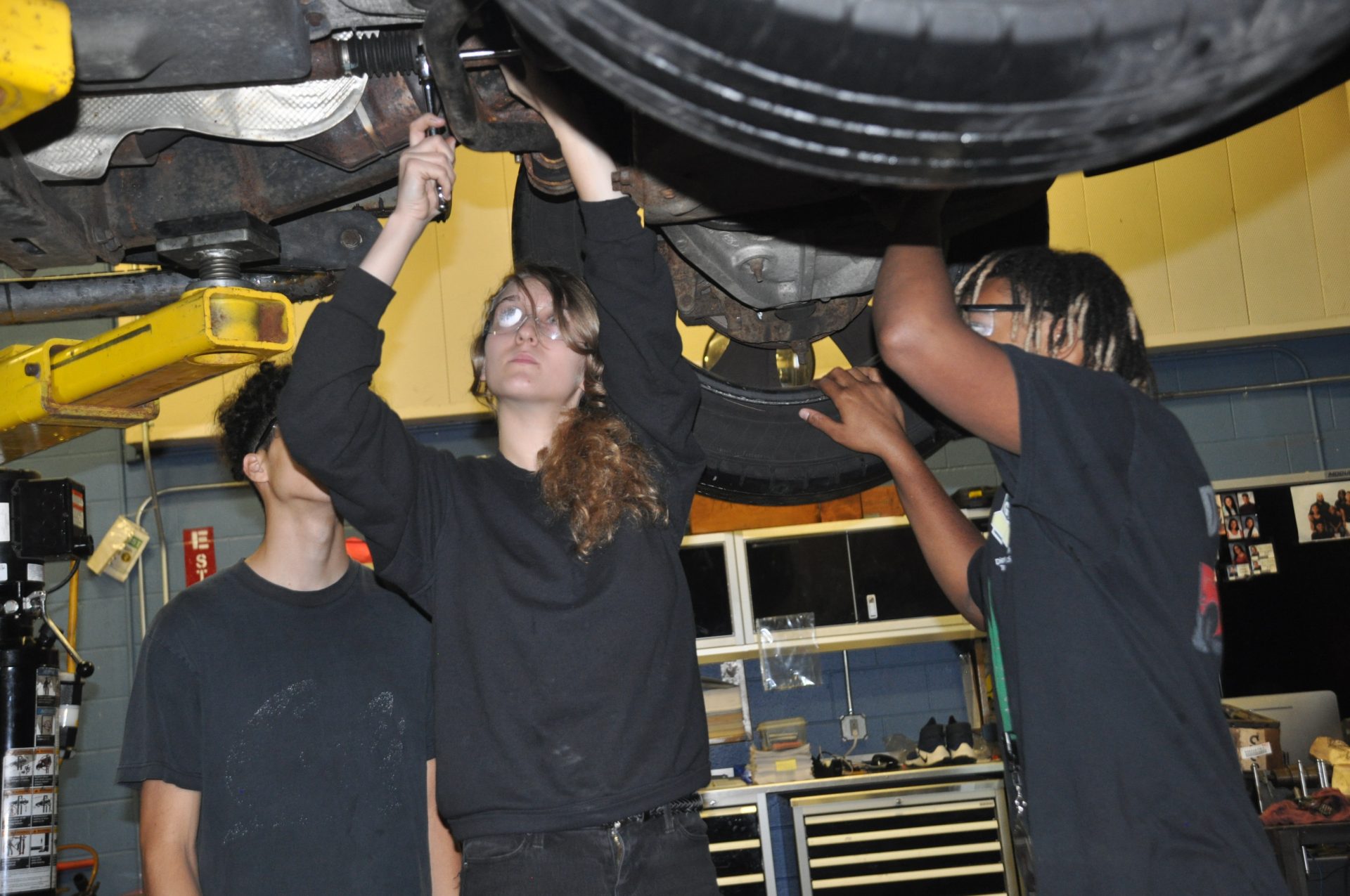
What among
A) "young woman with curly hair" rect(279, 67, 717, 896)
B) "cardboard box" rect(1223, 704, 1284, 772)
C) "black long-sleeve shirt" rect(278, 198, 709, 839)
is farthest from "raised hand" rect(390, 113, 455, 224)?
"cardboard box" rect(1223, 704, 1284, 772)

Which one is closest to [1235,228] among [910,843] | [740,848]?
[910,843]

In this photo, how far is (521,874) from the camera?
1.35m

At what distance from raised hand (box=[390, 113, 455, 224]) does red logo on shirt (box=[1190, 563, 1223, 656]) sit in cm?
105

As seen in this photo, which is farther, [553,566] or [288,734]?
[288,734]

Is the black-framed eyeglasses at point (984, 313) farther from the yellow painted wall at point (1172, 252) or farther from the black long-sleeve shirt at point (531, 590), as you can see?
the yellow painted wall at point (1172, 252)

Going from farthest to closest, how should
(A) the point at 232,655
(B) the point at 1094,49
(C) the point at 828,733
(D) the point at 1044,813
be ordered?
(C) the point at 828,733, (A) the point at 232,655, (D) the point at 1044,813, (B) the point at 1094,49

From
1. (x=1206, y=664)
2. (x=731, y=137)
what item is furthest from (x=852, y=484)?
(x=731, y=137)

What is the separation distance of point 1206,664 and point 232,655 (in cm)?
151

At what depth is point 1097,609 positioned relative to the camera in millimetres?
1196

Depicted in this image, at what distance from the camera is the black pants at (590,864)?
4.41 ft

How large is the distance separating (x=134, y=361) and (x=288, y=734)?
26.4 inches

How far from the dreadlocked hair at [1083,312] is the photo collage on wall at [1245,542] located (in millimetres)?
4744

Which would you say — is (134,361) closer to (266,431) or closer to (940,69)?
(266,431)

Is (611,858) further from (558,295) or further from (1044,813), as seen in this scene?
(558,295)
